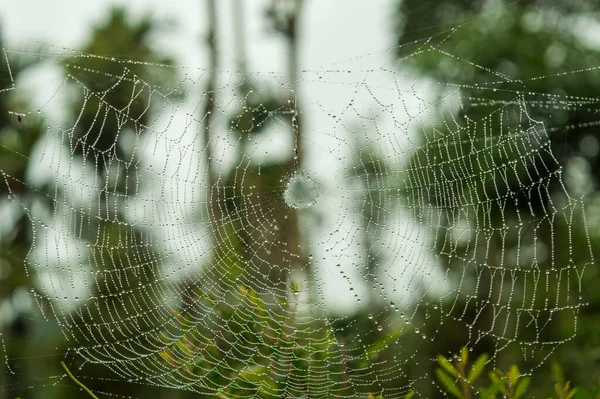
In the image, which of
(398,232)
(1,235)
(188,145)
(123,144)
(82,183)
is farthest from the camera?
(1,235)

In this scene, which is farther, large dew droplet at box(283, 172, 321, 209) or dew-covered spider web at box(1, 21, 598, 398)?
large dew droplet at box(283, 172, 321, 209)

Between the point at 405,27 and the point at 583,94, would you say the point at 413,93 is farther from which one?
the point at 405,27

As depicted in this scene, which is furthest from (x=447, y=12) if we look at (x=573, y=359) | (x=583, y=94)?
(x=573, y=359)

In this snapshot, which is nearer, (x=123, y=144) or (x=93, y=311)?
(x=123, y=144)

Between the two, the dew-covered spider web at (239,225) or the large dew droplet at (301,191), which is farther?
the large dew droplet at (301,191)

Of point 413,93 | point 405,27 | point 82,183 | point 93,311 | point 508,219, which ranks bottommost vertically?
point 93,311

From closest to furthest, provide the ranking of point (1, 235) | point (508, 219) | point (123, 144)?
point (123, 144) < point (1, 235) < point (508, 219)

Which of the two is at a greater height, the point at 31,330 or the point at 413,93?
the point at 413,93
